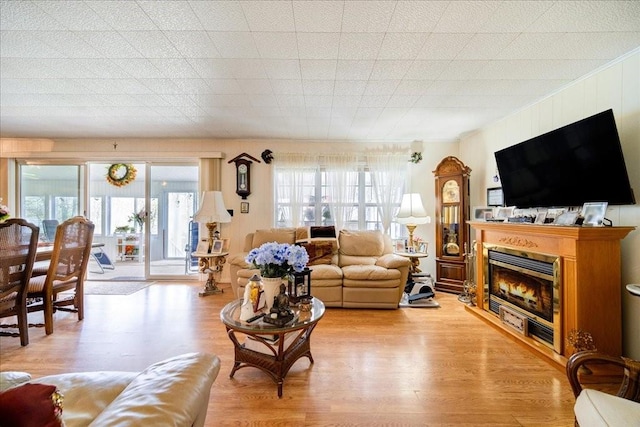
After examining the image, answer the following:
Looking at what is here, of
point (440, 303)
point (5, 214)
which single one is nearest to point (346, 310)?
point (440, 303)

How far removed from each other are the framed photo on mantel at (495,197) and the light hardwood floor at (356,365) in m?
1.45

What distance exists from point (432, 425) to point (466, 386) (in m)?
0.49

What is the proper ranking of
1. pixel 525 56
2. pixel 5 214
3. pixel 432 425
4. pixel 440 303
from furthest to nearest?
1. pixel 440 303
2. pixel 5 214
3. pixel 525 56
4. pixel 432 425

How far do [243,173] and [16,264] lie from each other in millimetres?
2776

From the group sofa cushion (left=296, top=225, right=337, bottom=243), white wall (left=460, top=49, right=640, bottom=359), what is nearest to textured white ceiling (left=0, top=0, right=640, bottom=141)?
white wall (left=460, top=49, right=640, bottom=359)

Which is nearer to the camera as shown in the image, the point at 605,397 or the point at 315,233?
Answer: the point at 605,397

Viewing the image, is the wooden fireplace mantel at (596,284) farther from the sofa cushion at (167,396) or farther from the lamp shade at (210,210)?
the lamp shade at (210,210)

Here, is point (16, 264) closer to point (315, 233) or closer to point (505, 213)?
point (315, 233)

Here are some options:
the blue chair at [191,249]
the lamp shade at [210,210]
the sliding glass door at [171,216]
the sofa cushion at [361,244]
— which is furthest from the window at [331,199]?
the sliding glass door at [171,216]

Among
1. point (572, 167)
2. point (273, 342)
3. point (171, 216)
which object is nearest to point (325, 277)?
point (273, 342)

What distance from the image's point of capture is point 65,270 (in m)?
2.82

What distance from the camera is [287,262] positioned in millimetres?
1925

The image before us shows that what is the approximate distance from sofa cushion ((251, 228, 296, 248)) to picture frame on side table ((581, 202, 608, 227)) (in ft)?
10.0

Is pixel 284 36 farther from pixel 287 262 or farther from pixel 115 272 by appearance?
pixel 115 272
